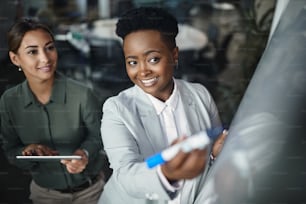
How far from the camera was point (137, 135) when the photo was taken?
61 centimetres

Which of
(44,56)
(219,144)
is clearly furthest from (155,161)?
(44,56)

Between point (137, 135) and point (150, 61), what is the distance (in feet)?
0.36

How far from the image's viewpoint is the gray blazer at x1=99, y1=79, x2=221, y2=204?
0.58 m

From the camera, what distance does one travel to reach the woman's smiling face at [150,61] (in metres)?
0.59

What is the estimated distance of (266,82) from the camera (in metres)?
0.60

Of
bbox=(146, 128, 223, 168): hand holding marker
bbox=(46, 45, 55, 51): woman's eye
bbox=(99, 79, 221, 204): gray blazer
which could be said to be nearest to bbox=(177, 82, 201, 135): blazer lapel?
bbox=(99, 79, 221, 204): gray blazer

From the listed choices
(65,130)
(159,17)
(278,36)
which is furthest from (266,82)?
(65,130)

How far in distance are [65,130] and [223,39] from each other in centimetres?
31

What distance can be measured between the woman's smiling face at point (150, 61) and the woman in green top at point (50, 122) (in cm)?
10

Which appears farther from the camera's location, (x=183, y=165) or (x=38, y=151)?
(x=38, y=151)

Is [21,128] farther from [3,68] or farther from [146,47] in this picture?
[146,47]

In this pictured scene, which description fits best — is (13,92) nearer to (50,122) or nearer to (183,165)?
(50,122)

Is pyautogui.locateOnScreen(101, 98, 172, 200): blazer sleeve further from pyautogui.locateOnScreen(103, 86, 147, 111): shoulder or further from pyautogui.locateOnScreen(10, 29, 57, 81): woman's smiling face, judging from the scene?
pyautogui.locateOnScreen(10, 29, 57, 81): woman's smiling face

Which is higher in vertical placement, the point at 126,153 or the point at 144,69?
the point at 144,69
